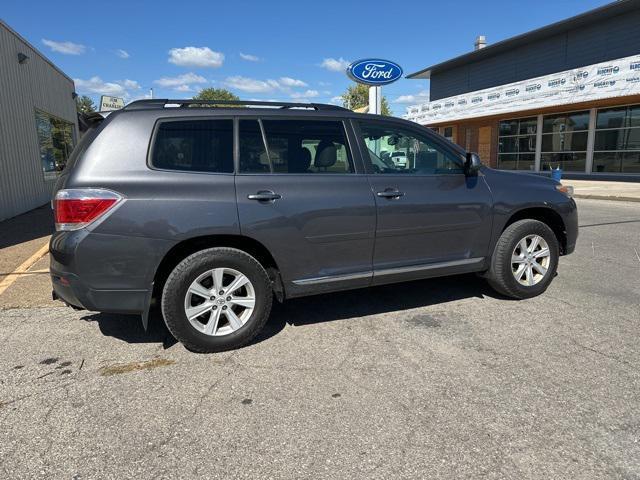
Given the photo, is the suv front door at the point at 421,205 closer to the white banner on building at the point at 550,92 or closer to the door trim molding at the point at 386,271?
the door trim molding at the point at 386,271

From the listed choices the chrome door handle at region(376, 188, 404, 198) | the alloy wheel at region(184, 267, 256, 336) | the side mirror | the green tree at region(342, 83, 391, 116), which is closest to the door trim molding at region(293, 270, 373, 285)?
the alloy wheel at region(184, 267, 256, 336)

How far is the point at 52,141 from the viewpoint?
15.0 meters

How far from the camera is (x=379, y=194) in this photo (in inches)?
152

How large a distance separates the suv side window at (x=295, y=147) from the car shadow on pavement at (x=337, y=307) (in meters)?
1.39

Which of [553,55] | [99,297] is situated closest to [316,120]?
[99,297]

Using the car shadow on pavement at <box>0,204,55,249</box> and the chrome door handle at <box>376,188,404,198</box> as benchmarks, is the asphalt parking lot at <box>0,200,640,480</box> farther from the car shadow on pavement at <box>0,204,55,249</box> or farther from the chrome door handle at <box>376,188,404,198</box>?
the car shadow on pavement at <box>0,204,55,249</box>

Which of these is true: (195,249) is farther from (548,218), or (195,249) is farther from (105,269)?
(548,218)

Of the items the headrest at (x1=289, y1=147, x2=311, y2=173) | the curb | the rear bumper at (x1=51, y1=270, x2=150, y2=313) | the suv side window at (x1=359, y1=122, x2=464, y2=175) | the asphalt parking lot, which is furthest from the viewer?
the curb

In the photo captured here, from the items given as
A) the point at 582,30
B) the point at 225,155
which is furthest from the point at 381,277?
the point at 582,30

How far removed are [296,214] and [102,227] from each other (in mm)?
1389

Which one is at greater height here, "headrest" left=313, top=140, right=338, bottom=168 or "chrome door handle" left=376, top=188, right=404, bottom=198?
"headrest" left=313, top=140, right=338, bottom=168

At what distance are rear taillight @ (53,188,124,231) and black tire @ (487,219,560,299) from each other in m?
3.41

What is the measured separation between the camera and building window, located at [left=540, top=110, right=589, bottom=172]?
22.1 metres

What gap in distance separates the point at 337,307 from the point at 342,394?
1.64 metres
